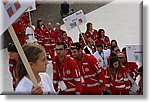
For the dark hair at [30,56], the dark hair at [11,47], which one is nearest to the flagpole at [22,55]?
the dark hair at [30,56]

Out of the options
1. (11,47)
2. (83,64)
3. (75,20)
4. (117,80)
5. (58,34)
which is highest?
(75,20)

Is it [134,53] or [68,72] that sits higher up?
[134,53]

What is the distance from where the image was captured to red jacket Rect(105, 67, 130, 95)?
3170mm

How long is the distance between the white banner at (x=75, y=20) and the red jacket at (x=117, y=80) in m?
0.46

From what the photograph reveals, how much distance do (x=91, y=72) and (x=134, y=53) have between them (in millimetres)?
451

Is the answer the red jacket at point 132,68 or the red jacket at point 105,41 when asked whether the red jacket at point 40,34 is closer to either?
the red jacket at point 105,41

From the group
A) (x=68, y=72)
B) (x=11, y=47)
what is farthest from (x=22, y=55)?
(x=68, y=72)

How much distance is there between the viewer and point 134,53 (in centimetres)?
305

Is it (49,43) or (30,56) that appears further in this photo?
(49,43)

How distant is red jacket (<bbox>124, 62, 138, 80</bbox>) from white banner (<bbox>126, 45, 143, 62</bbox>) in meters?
0.03

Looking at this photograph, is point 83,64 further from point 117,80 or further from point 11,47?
point 11,47

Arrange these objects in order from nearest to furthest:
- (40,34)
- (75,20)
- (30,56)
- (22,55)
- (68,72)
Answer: (22,55)
(30,56)
(68,72)
(75,20)
(40,34)

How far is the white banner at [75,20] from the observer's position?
10.7ft

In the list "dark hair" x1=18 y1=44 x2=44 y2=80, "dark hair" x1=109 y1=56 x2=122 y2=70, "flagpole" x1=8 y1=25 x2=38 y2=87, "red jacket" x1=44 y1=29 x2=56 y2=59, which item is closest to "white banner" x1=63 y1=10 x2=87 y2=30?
"red jacket" x1=44 y1=29 x2=56 y2=59
